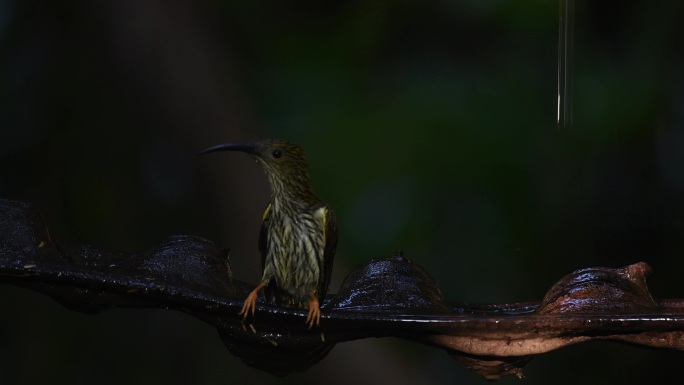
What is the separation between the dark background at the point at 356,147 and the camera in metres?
3.89

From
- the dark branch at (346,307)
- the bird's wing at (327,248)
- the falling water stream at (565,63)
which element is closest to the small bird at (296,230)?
the bird's wing at (327,248)

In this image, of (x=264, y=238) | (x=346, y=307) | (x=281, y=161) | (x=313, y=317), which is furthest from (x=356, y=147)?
(x=313, y=317)

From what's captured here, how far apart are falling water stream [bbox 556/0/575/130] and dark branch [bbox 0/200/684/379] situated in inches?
70.2

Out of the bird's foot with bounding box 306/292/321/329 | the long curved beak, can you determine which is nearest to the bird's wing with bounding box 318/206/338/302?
the long curved beak

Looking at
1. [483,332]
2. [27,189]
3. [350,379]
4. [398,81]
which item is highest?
[398,81]

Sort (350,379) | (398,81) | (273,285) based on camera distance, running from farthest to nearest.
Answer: (398,81), (350,379), (273,285)

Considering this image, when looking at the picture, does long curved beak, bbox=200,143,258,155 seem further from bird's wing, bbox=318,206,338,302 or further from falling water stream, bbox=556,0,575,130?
falling water stream, bbox=556,0,575,130

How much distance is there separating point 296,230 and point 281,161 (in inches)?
8.1

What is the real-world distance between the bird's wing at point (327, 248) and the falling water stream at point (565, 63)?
1.83 m

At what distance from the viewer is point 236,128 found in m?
3.88

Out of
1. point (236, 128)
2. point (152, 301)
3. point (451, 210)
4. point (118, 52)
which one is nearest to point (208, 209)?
point (236, 128)

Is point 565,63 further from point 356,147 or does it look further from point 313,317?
point 313,317

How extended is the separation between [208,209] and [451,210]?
112 cm

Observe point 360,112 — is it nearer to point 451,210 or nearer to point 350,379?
point 451,210
